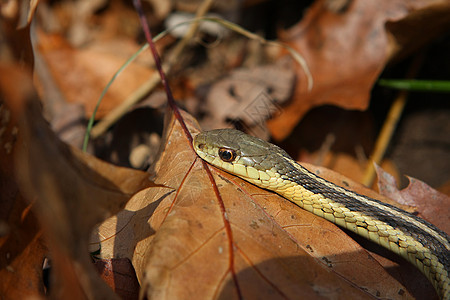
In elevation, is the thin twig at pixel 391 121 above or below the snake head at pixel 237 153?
below

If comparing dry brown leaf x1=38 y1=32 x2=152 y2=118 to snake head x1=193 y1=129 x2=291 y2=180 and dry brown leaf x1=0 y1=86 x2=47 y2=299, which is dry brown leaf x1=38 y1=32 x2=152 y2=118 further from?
dry brown leaf x1=0 y1=86 x2=47 y2=299

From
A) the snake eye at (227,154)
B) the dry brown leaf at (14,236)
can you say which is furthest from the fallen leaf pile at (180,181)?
the snake eye at (227,154)

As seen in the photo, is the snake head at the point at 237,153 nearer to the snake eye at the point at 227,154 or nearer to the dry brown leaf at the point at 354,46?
the snake eye at the point at 227,154

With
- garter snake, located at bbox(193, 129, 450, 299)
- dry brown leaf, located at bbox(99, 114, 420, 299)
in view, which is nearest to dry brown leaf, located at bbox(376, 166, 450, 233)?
garter snake, located at bbox(193, 129, 450, 299)

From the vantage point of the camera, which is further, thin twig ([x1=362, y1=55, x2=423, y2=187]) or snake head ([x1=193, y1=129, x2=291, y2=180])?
thin twig ([x1=362, y1=55, x2=423, y2=187])

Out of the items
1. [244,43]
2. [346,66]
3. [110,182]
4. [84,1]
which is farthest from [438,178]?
[84,1]

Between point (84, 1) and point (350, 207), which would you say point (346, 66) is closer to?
point (350, 207)
